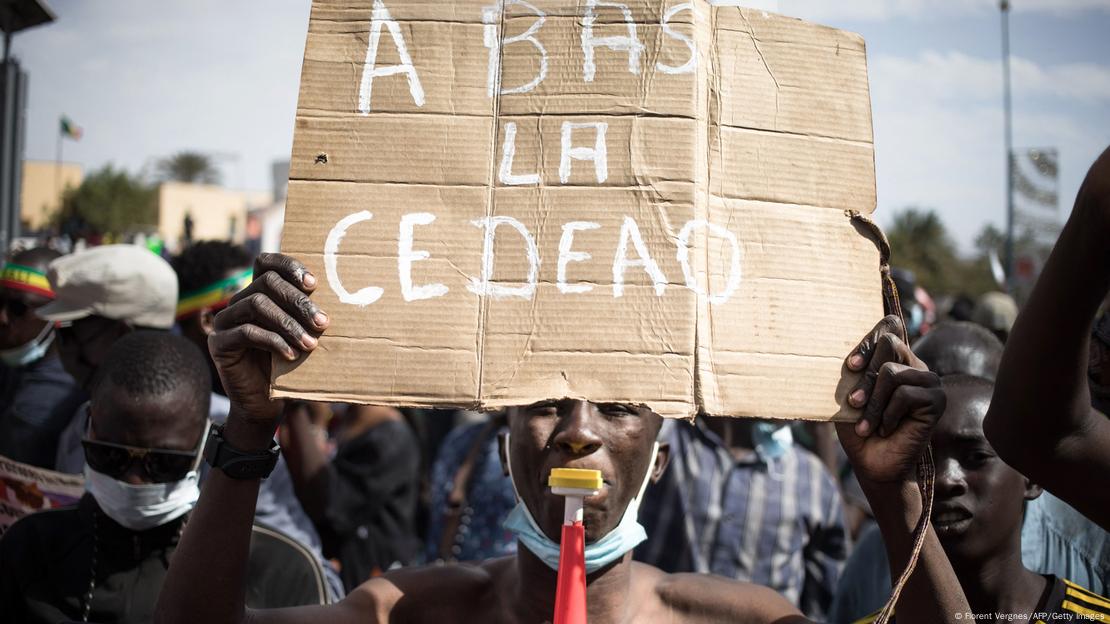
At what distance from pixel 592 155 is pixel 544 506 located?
91 centimetres

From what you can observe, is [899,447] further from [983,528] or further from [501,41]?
[501,41]

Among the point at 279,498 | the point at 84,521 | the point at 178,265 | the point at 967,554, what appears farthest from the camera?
the point at 178,265

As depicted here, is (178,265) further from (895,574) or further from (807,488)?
(895,574)

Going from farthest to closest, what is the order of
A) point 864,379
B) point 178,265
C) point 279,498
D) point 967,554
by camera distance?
point 178,265 → point 279,498 → point 967,554 → point 864,379

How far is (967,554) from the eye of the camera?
279 centimetres

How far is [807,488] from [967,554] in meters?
1.88

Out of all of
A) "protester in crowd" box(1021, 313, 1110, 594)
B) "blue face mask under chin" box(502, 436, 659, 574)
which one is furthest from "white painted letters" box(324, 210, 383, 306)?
"protester in crowd" box(1021, 313, 1110, 594)

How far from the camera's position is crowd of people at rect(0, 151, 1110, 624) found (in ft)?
6.43

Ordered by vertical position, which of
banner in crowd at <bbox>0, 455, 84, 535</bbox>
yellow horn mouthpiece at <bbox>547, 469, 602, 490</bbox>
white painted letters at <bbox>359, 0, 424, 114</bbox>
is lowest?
banner in crowd at <bbox>0, 455, 84, 535</bbox>

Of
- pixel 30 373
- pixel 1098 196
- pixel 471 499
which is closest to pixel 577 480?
pixel 1098 196

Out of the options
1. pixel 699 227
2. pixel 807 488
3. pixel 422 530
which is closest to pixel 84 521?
pixel 699 227

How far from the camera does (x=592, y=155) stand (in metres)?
2.05

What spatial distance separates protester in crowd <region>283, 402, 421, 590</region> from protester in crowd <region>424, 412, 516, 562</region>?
22 cm

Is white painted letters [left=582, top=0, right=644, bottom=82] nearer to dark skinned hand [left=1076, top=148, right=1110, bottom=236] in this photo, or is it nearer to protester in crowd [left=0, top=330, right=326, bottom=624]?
dark skinned hand [left=1076, top=148, right=1110, bottom=236]
